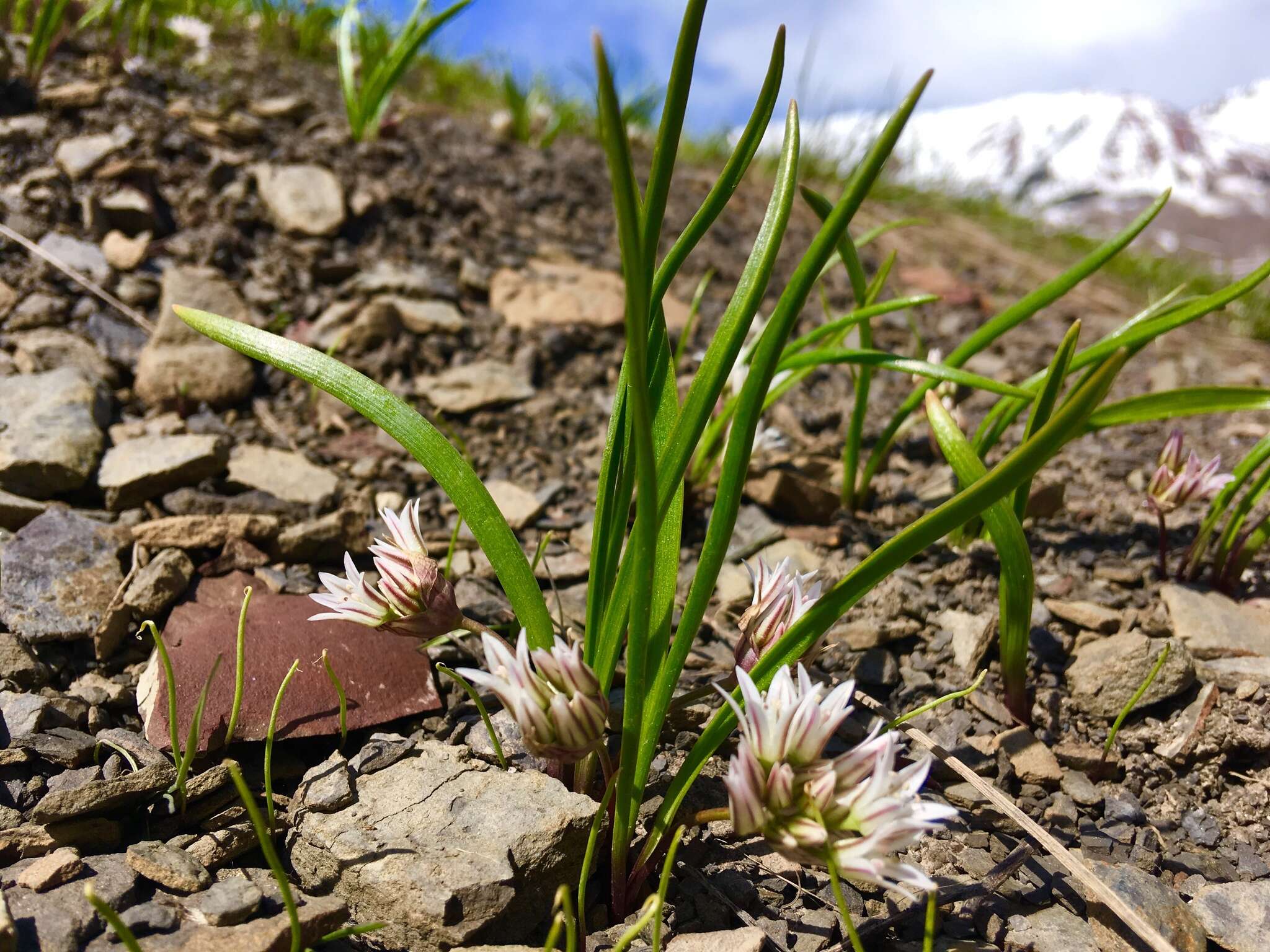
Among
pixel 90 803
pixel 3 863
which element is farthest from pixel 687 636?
pixel 3 863

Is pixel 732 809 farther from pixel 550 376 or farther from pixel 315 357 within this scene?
pixel 550 376

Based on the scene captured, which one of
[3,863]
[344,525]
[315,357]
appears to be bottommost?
[3,863]

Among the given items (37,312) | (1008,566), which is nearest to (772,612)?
(1008,566)

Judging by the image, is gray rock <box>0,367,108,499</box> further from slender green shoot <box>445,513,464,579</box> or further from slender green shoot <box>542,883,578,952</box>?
slender green shoot <box>542,883,578,952</box>

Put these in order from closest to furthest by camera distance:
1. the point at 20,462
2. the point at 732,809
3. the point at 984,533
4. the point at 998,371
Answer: the point at 732,809 < the point at 20,462 < the point at 984,533 < the point at 998,371

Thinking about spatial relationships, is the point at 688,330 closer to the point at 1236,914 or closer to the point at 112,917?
the point at 1236,914

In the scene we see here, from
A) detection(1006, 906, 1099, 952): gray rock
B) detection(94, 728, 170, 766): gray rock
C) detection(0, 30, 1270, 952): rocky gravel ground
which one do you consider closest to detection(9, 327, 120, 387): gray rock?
detection(0, 30, 1270, 952): rocky gravel ground

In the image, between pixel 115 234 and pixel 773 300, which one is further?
pixel 773 300
